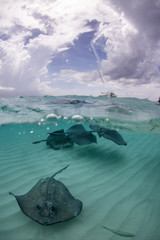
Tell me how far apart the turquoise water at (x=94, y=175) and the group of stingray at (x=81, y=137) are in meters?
0.45

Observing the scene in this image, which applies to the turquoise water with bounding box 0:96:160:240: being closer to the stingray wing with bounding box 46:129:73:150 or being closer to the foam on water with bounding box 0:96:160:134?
the foam on water with bounding box 0:96:160:134

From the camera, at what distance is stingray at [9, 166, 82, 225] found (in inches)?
98.7

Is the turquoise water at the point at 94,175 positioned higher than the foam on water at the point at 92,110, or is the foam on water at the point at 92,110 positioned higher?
the foam on water at the point at 92,110

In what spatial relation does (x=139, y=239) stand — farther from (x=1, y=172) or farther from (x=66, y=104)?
(x=66, y=104)

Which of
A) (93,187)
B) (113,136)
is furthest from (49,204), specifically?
(113,136)

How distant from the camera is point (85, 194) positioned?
13.8 feet

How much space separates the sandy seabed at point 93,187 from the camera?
9.42 ft

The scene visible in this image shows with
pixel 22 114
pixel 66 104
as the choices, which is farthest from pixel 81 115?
pixel 22 114

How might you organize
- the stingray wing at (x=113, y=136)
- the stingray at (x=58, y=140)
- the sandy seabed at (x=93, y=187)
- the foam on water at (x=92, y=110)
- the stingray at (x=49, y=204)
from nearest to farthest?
the stingray at (x=49, y=204) → the sandy seabed at (x=93, y=187) → the stingray wing at (x=113, y=136) → the stingray at (x=58, y=140) → the foam on water at (x=92, y=110)

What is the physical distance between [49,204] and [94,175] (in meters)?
2.96

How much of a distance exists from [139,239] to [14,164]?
5257 mm

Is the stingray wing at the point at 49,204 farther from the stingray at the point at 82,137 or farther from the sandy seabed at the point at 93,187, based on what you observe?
the stingray at the point at 82,137

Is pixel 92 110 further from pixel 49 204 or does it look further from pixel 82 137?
pixel 49 204

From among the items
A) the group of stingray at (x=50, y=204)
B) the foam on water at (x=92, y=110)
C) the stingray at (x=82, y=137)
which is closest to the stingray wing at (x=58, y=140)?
the stingray at (x=82, y=137)
